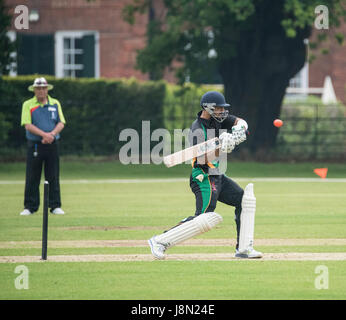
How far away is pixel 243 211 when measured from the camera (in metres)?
10.2

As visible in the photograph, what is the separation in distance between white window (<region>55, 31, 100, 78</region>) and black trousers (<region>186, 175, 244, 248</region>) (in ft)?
84.7

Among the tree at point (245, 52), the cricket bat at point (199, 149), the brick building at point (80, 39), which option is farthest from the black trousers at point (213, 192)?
the brick building at point (80, 39)

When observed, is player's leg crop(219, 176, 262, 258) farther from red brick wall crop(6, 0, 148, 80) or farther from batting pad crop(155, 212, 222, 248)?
red brick wall crop(6, 0, 148, 80)

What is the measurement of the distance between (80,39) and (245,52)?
33.6 ft

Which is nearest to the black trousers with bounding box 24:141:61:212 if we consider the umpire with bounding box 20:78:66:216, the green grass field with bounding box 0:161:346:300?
the umpire with bounding box 20:78:66:216

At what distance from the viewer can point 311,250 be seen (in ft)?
36.3

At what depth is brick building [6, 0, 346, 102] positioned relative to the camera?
117 ft

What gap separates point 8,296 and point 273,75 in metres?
20.0

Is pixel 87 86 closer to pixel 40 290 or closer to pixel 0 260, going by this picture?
pixel 0 260

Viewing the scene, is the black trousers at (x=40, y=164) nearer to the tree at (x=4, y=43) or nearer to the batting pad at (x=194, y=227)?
the batting pad at (x=194, y=227)

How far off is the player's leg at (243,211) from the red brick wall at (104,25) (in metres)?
25.9

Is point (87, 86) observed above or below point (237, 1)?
below

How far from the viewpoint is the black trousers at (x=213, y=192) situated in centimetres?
998
